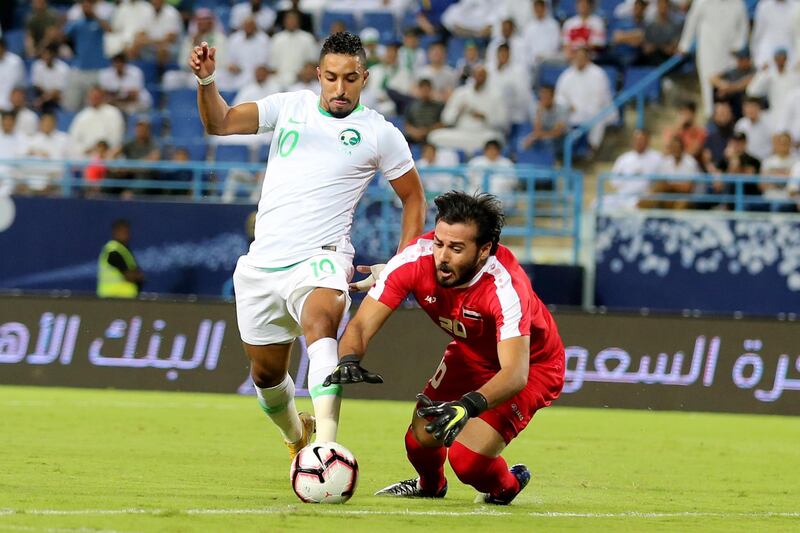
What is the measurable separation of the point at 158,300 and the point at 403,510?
28.9 ft

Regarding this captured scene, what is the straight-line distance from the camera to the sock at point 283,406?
335 inches

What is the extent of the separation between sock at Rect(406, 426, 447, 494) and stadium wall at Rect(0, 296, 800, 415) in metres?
7.11

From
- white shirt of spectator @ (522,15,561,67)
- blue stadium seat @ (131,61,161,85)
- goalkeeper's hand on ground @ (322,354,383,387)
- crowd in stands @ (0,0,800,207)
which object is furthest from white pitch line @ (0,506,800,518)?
blue stadium seat @ (131,61,161,85)

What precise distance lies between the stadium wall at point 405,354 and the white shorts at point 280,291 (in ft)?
22.0

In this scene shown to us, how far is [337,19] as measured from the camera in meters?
22.9

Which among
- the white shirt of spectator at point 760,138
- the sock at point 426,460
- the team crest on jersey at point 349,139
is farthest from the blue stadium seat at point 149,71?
the sock at point 426,460

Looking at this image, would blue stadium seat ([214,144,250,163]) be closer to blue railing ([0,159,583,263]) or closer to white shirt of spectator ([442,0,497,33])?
blue railing ([0,159,583,263])

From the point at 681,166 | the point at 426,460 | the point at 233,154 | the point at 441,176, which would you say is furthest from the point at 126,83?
the point at 426,460

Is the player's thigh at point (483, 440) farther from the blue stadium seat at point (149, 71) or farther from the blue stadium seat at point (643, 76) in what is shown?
the blue stadium seat at point (149, 71)

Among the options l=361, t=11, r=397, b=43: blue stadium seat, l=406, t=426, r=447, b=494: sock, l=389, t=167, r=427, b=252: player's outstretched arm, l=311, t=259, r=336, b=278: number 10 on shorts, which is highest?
l=361, t=11, r=397, b=43: blue stadium seat

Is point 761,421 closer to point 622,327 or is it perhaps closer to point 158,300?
point 622,327

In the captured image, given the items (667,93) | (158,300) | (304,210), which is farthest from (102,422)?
(667,93)

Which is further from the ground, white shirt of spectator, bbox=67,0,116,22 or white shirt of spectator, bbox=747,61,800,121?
white shirt of spectator, bbox=67,0,116,22

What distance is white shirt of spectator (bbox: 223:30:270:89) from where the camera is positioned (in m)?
22.1
